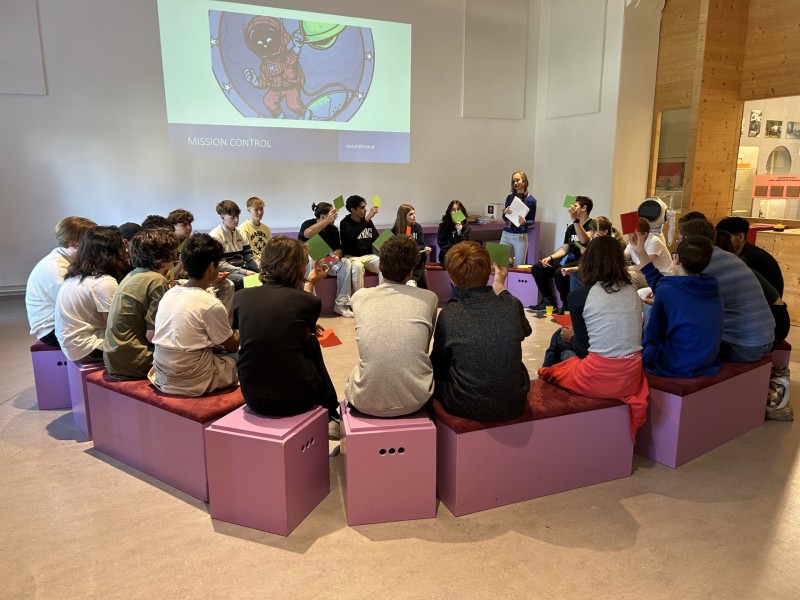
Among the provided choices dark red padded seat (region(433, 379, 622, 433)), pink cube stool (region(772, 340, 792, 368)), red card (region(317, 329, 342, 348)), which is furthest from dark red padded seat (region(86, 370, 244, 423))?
pink cube stool (region(772, 340, 792, 368))

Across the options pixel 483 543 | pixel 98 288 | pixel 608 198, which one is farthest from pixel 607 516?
pixel 608 198

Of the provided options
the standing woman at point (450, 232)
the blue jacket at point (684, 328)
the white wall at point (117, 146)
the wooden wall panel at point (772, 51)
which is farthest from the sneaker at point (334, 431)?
the wooden wall panel at point (772, 51)

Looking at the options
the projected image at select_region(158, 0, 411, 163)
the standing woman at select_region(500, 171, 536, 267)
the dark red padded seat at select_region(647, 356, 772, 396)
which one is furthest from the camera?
the standing woman at select_region(500, 171, 536, 267)

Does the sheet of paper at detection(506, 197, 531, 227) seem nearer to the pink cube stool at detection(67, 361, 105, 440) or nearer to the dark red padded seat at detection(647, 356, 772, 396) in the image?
the dark red padded seat at detection(647, 356, 772, 396)

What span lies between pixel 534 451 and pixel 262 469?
113 cm

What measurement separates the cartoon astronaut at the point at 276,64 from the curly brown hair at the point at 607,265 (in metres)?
5.21

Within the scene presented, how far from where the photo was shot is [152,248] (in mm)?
2617

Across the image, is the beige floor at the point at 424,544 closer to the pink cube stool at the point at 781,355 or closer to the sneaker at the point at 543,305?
the pink cube stool at the point at 781,355

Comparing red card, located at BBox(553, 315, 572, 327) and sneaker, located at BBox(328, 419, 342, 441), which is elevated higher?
red card, located at BBox(553, 315, 572, 327)

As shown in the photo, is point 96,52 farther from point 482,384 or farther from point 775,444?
point 775,444

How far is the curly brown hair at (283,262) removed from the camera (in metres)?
2.27

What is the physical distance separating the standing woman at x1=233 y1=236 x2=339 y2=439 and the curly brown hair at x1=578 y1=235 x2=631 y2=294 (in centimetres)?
121

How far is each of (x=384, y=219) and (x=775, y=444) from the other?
5.52 meters

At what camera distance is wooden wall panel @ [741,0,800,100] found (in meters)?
5.63
